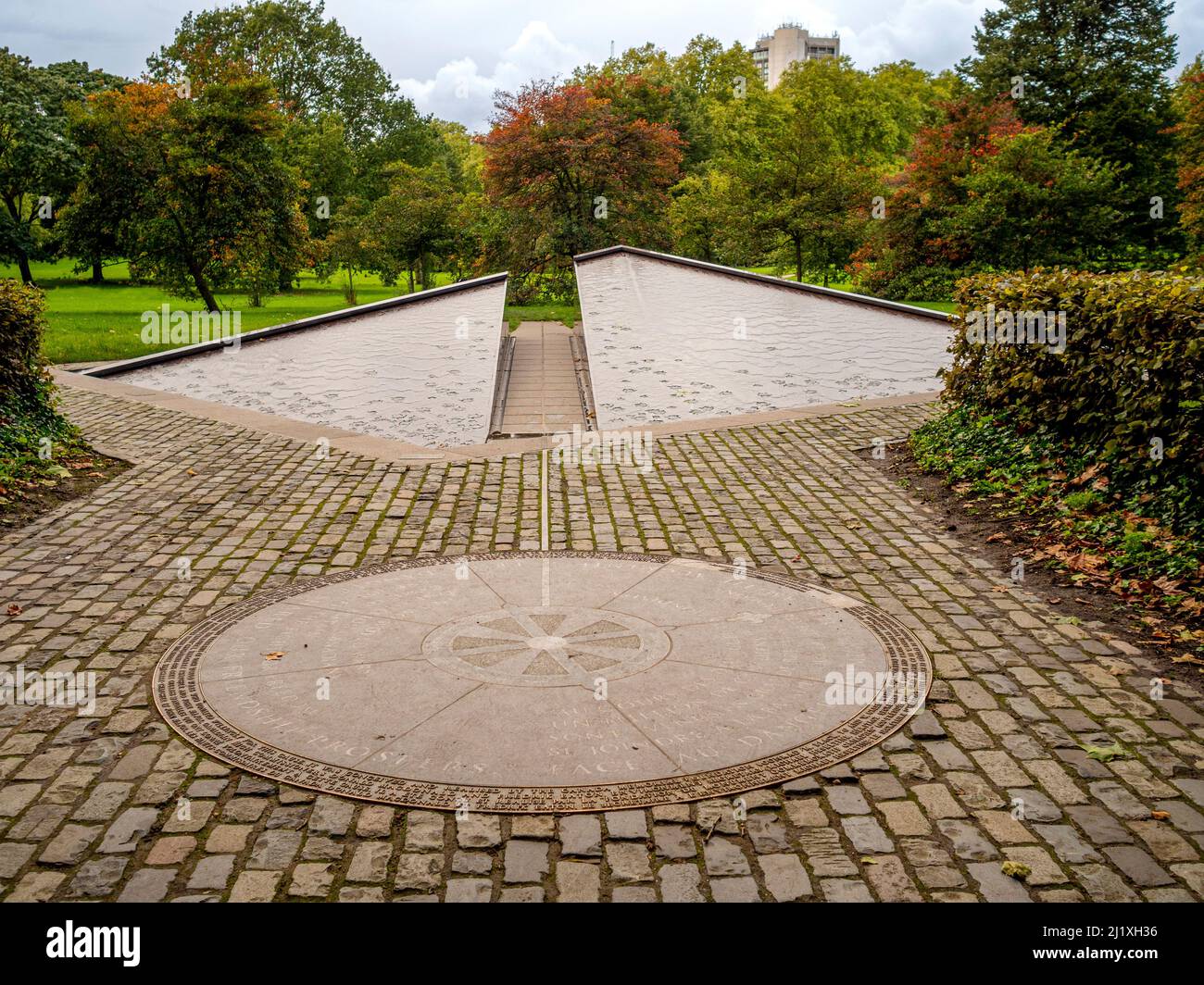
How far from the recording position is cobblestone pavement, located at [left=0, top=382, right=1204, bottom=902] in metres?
3.40

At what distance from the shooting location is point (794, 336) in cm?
1593

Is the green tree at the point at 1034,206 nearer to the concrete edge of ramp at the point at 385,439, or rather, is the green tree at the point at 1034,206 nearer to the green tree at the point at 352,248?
the concrete edge of ramp at the point at 385,439

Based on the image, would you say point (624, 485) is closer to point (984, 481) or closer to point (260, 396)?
point (984, 481)

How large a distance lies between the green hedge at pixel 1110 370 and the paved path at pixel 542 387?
16.9ft

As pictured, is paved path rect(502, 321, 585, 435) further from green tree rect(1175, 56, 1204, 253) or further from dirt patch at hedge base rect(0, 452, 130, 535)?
green tree rect(1175, 56, 1204, 253)

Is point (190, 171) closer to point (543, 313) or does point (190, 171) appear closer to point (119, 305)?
point (543, 313)

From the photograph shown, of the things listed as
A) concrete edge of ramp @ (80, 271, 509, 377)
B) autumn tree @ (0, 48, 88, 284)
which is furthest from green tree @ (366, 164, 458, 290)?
concrete edge of ramp @ (80, 271, 509, 377)

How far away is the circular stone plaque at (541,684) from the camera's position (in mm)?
4090

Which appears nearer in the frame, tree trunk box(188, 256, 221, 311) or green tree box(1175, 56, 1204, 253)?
tree trunk box(188, 256, 221, 311)

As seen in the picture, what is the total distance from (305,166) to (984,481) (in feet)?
136

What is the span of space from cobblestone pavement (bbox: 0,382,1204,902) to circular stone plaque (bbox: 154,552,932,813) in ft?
0.48

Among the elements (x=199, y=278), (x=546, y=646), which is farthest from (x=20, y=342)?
(x=199, y=278)

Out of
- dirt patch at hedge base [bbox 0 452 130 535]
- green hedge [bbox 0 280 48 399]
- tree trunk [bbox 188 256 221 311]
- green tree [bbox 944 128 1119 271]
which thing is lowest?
dirt patch at hedge base [bbox 0 452 130 535]
